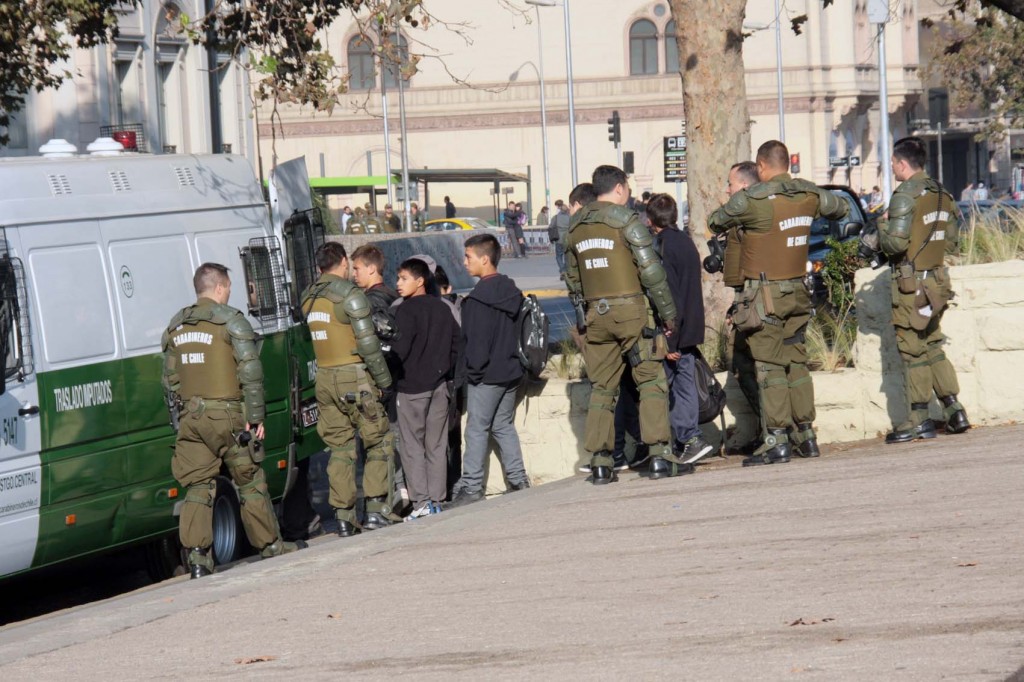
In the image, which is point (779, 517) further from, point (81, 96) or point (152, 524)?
point (81, 96)

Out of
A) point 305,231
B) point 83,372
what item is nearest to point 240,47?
point 305,231

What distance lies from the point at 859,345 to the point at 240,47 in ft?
18.4

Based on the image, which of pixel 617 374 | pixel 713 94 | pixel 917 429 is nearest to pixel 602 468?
pixel 617 374

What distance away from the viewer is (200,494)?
30.1ft

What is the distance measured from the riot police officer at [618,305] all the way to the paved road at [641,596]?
404 millimetres

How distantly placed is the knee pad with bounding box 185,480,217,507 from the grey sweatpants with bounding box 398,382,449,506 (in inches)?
76.2

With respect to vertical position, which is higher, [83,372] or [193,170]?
[193,170]

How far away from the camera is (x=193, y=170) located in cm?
1084

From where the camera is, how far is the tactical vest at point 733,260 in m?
9.85

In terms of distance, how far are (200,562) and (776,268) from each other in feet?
12.3

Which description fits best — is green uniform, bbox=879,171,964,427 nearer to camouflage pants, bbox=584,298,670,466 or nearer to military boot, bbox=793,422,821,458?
military boot, bbox=793,422,821,458

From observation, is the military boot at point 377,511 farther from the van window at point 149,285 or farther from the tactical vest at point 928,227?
the tactical vest at point 928,227

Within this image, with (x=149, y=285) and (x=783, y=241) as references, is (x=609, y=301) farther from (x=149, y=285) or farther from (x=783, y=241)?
(x=149, y=285)

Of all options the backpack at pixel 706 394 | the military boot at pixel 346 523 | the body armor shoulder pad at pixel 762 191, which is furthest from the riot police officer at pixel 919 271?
the military boot at pixel 346 523
